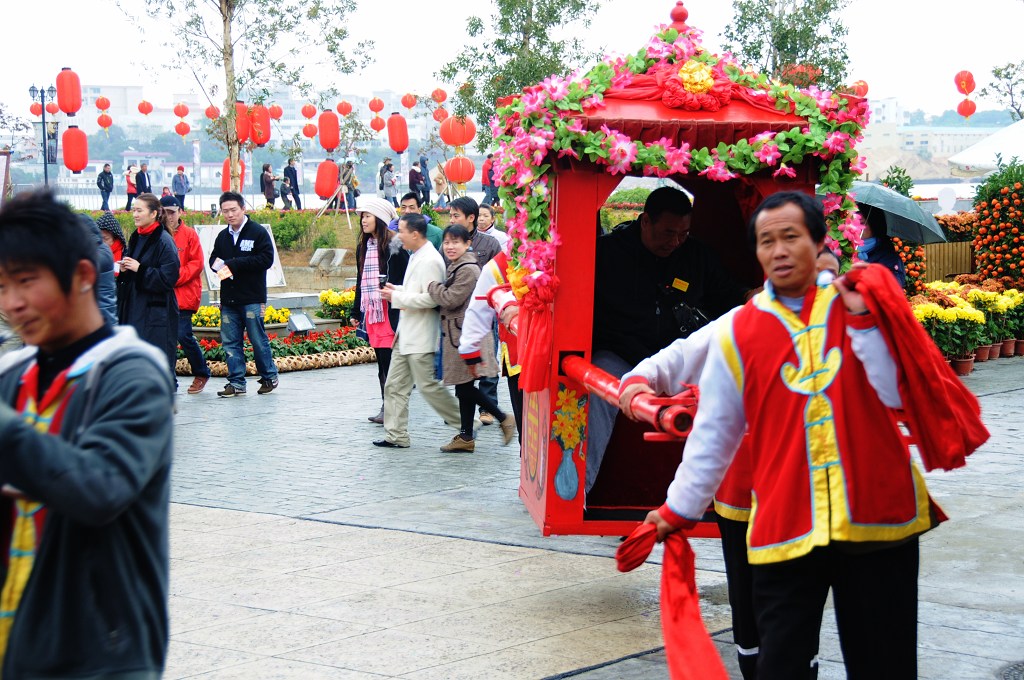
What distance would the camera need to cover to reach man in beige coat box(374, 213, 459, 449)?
9.20 metres

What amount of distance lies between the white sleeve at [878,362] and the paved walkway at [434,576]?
6.01ft

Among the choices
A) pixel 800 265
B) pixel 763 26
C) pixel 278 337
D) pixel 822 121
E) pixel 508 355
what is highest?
pixel 763 26

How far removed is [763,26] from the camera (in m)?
26.8

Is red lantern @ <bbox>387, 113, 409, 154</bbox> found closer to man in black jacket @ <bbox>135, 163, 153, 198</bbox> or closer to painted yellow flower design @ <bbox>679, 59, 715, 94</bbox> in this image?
man in black jacket @ <bbox>135, 163, 153, 198</bbox>

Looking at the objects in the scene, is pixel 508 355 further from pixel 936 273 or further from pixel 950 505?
pixel 936 273

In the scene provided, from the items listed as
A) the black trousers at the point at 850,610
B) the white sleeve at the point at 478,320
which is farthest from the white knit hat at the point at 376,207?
the black trousers at the point at 850,610

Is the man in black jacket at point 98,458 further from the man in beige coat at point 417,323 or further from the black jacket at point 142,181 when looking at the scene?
the black jacket at point 142,181

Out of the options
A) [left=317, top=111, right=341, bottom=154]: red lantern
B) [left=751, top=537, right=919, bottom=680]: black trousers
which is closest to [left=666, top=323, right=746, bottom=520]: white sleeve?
[left=751, top=537, right=919, bottom=680]: black trousers

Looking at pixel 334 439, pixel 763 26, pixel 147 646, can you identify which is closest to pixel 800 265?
pixel 147 646

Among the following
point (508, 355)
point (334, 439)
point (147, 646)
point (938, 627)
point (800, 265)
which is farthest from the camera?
point (334, 439)

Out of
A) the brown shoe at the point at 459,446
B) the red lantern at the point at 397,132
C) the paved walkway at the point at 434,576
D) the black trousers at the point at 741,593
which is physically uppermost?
the red lantern at the point at 397,132

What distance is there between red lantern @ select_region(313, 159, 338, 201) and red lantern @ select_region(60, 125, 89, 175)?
6.02m

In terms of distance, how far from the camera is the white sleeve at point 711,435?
11.5ft

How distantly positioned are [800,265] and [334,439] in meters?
7.03
